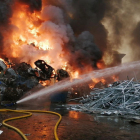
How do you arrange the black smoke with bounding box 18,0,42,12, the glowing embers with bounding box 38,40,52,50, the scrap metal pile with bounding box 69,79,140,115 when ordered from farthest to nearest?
the black smoke with bounding box 18,0,42,12 < the glowing embers with bounding box 38,40,52,50 < the scrap metal pile with bounding box 69,79,140,115

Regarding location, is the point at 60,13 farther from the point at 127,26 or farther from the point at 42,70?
the point at 42,70

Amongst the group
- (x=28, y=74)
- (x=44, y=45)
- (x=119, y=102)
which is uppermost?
(x=44, y=45)

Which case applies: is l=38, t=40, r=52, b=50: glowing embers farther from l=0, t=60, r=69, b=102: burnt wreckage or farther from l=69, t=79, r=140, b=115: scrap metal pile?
l=69, t=79, r=140, b=115: scrap metal pile

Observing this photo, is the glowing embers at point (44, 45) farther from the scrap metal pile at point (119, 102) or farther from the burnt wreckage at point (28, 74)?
the scrap metal pile at point (119, 102)

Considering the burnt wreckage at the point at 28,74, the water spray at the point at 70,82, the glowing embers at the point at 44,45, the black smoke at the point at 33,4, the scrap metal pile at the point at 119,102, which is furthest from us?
the black smoke at the point at 33,4

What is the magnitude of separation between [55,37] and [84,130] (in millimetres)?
27169

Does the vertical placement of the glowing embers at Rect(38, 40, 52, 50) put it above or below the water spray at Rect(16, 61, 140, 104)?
above

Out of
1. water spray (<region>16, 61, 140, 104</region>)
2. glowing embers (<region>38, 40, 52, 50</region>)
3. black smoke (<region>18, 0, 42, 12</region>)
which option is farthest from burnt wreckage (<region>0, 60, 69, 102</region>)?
black smoke (<region>18, 0, 42, 12</region>)

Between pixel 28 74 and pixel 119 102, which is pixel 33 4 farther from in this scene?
pixel 119 102

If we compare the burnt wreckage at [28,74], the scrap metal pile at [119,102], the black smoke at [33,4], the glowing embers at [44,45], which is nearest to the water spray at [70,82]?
the burnt wreckage at [28,74]

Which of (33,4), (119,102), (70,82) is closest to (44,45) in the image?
(33,4)

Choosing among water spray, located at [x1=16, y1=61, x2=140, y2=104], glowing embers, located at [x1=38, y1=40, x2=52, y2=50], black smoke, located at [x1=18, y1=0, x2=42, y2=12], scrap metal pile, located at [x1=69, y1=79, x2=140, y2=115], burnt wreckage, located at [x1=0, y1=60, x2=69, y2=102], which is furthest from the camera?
black smoke, located at [x1=18, y1=0, x2=42, y2=12]

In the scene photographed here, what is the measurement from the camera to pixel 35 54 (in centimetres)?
2619

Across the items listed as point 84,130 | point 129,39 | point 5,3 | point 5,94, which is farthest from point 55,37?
point 84,130
